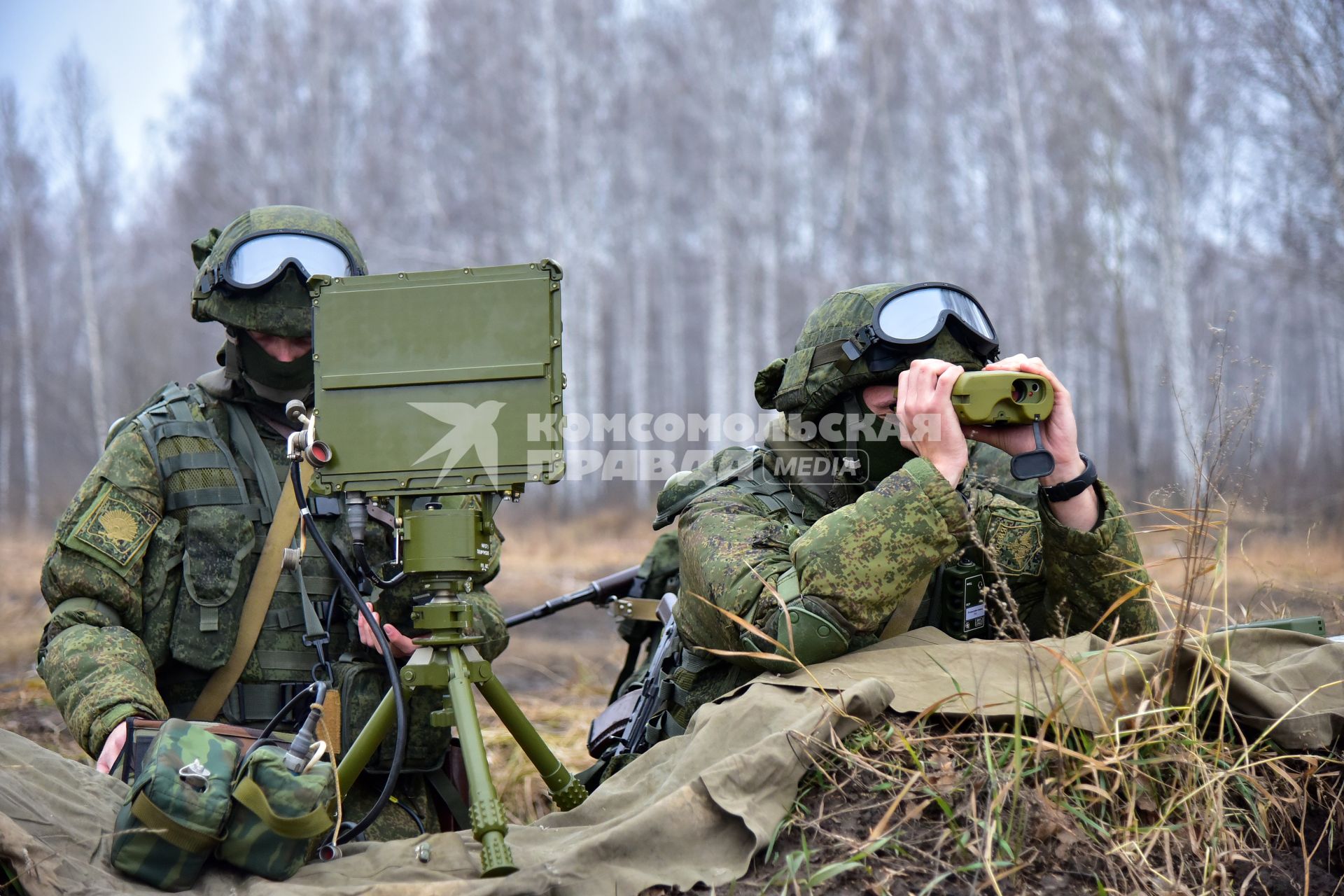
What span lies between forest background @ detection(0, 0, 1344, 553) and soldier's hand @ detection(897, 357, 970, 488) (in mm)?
14422

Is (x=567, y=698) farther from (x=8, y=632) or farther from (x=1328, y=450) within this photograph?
(x=1328, y=450)

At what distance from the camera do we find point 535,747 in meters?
2.70

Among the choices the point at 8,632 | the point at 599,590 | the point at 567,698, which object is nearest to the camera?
the point at 599,590

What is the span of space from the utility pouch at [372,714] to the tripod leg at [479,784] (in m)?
0.89

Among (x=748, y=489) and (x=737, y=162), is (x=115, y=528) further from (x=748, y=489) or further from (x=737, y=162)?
(x=737, y=162)

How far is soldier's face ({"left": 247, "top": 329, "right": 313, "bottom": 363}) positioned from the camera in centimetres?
341

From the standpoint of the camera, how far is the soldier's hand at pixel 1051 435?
9.07 ft

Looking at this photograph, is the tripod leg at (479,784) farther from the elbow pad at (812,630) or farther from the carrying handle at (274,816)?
the elbow pad at (812,630)

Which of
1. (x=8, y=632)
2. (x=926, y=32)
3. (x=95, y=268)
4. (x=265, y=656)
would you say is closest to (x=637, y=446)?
(x=926, y=32)

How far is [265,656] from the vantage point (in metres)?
3.31

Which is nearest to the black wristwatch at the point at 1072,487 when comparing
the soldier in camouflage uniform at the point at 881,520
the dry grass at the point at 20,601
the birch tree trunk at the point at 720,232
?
the soldier in camouflage uniform at the point at 881,520

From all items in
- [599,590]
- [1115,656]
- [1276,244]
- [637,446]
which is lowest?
[637,446]

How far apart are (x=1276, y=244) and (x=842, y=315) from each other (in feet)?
63.7

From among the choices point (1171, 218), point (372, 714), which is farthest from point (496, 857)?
point (1171, 218)
